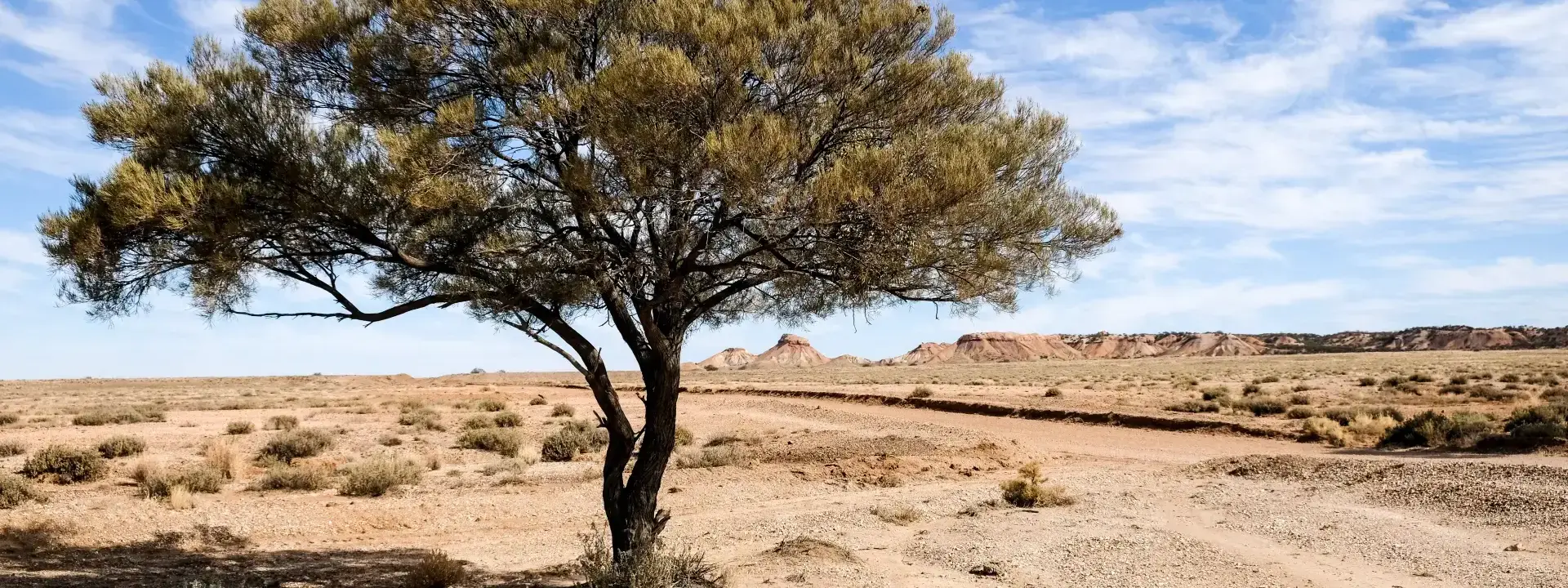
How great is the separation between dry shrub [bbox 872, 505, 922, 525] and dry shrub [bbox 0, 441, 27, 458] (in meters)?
18.5

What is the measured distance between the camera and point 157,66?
8398mm

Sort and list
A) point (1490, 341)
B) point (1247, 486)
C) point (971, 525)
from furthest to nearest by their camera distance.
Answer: point (1490, 341)
point (1247, 486)
point (971, 525)

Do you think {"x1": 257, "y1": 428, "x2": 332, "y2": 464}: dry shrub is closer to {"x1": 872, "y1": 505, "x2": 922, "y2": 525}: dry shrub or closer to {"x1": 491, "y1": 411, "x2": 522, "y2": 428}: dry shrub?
{"x1": 491, "y1": 411, "x2": 522, "y2": 428}: dry shrub

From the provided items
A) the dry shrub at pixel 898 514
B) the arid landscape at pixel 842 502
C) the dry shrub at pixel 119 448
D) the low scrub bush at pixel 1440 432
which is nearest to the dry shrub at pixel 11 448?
the arid landscape at pixel 842 502

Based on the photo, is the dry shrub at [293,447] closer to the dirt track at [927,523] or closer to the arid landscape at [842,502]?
the arid landscape at [842,502]

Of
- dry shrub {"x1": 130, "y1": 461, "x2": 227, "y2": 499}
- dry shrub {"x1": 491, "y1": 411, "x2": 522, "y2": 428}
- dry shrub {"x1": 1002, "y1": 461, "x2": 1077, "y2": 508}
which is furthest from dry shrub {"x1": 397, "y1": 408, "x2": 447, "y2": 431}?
dry shrub {"x1": 1002, "y1": 461, "x2": 1077, "y2": 508}

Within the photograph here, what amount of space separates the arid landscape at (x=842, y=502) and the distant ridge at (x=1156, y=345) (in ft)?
320

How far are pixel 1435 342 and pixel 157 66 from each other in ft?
493

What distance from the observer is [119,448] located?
67.3 ft

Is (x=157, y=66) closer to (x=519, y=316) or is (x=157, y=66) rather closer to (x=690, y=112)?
(x=519, y=316)

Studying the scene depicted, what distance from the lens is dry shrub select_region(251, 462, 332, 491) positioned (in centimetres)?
1783

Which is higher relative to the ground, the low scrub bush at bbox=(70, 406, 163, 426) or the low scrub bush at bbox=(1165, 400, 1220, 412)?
the low scrub bush at bbox=(70, 406, 163, 426)

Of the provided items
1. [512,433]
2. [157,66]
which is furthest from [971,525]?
[512,433]

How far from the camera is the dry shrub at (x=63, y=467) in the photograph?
17.6 metres
